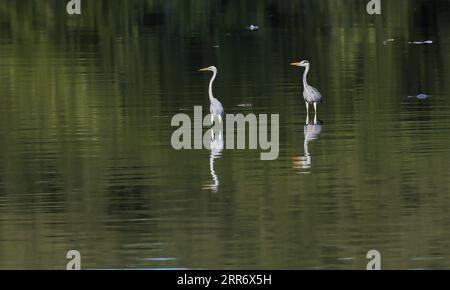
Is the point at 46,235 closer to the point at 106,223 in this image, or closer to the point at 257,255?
the point at 106,223

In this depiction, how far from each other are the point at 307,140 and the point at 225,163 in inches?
97.0

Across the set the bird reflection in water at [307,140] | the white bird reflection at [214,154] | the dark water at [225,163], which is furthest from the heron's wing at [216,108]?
the bird reflection in water at [307,140]

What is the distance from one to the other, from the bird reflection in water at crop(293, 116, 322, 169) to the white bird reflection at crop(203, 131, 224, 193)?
1139 millimetres

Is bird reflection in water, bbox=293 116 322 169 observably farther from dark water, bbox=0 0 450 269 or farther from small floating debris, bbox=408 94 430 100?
small floating debris, bbox=408 94 430 100

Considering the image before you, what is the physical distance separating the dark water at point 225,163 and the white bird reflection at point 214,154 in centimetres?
8

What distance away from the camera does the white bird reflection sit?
65.4 feet

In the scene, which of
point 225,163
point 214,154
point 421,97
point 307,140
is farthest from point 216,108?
point 421,97

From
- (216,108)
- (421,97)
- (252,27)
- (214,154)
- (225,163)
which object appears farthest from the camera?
(252,27)

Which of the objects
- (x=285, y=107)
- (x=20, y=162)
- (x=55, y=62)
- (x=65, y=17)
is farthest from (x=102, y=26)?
(x=20, y=162)

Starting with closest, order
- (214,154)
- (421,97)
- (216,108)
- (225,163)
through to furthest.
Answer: (225,163) → (214,154) → (216,108) → (421,97)

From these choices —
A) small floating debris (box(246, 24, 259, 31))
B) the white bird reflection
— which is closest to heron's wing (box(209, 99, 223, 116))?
the white bird reflection

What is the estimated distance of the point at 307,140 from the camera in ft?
77.8

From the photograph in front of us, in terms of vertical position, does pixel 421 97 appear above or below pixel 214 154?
above

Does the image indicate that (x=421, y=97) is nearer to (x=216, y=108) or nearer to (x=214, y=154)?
(x=216, y=108)
